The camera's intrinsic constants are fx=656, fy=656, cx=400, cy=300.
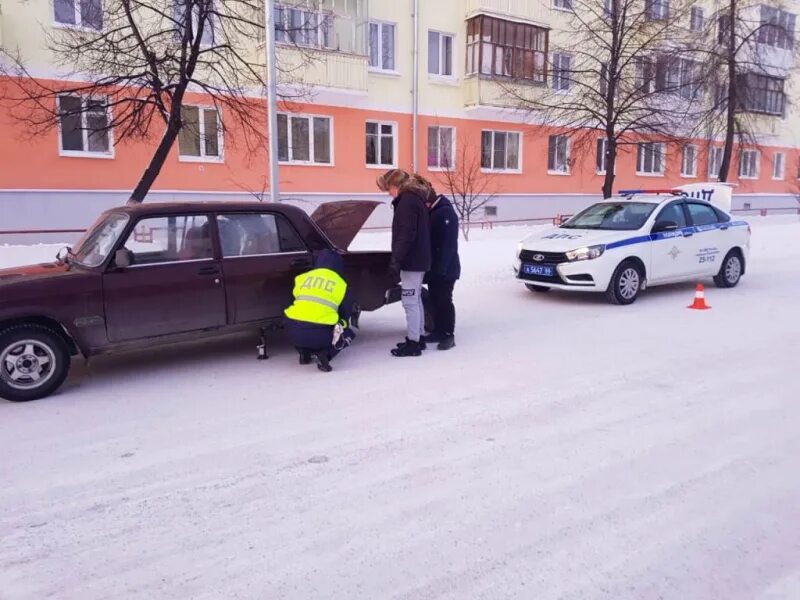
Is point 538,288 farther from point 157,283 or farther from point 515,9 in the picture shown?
point 515,9

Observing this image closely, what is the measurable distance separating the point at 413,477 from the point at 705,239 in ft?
28.3

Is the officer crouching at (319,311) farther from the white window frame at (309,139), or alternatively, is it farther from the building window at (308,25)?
the white window frame at (309,139)

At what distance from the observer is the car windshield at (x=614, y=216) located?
10203mm

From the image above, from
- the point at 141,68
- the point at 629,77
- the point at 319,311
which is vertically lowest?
the point at 319,311

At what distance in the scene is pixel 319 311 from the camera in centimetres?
617

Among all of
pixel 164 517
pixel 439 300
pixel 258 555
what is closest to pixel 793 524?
pixel 258 555

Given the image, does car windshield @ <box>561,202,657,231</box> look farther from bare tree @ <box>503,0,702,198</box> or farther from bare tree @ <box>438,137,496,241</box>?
bare tree @ <box>438,137,496,241</box>

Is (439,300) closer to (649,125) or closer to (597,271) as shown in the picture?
(597,271)

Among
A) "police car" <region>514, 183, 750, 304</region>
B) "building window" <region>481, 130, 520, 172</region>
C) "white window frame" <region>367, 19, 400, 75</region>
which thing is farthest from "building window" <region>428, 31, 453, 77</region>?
"police car" <region>514, 183, 750, 304</region>

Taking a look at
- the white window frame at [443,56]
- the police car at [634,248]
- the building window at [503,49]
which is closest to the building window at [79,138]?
the white window frame at [443,56]

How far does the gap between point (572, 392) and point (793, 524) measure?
7.59 ft

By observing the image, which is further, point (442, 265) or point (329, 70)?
point (329, 70)

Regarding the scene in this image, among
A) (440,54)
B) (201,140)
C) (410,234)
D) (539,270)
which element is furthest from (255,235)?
(440,54)

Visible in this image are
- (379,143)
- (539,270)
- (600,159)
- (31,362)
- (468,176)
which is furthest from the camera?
(600,159)
